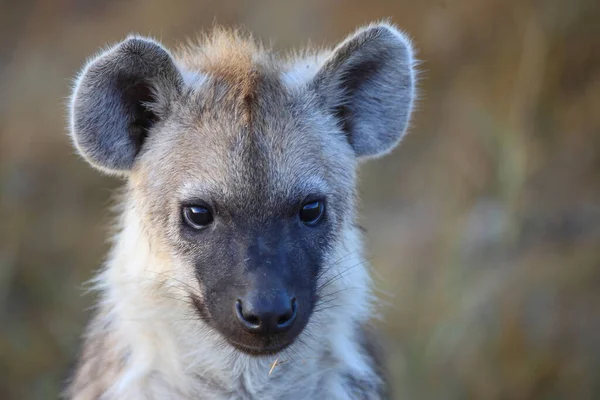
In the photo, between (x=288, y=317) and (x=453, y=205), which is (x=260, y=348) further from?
(x=453, y=205)

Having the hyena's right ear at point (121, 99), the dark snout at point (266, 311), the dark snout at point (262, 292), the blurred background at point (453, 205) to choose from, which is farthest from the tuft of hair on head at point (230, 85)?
the blurred background at point (453, 205)

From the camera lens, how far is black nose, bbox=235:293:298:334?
165 cm

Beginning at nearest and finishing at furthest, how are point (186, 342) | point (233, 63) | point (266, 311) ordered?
point (266, 311) < point (186, 342) < point (233, 63)

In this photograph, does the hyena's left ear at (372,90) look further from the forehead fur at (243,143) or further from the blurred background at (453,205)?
the blurred background at (453,205)

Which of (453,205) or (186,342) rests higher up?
(186,342)

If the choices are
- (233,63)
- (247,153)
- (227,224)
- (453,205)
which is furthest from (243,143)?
(453,205)

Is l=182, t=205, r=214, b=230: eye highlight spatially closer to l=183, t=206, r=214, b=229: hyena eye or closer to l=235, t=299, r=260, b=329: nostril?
l=183, t=206, r=214, b=229: hyena eye

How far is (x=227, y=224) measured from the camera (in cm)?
178

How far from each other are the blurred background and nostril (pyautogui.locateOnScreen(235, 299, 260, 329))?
122 centimetres

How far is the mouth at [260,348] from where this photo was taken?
1750 millimetres

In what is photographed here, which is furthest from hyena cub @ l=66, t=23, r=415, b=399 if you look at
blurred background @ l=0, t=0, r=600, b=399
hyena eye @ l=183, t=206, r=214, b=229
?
blurred background @ l=0, t=0, r=600, b=399

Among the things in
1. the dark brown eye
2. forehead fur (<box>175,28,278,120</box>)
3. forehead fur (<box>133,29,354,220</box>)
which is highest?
forehead fur (<box>175,28,278,120</box>)

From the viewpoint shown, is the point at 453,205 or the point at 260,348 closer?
the point at 260,348

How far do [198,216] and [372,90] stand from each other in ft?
1.75
